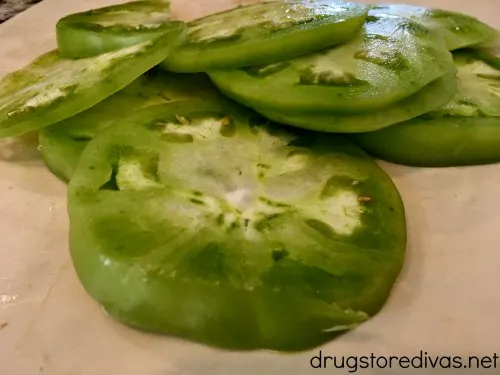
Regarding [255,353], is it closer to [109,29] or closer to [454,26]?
[109,29]

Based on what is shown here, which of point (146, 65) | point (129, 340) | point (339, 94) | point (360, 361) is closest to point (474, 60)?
point (339, 94)

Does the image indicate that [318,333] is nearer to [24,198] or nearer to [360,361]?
[360,361]

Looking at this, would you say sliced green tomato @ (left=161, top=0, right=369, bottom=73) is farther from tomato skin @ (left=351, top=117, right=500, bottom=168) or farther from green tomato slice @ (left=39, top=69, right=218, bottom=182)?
tomato skin @ (left=351, top=117, right=500, bottom=168)

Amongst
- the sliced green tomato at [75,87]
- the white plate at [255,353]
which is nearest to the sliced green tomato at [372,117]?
the white plate at [255,353]

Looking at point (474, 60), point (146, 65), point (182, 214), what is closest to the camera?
point (182, 214)

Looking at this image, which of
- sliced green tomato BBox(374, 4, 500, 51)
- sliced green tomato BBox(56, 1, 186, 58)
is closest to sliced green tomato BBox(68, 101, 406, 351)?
sliced green tomato BBox(56, 1, 186, 58)

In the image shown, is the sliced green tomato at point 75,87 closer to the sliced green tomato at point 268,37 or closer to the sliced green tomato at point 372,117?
the sliced green tomato at point 268,37

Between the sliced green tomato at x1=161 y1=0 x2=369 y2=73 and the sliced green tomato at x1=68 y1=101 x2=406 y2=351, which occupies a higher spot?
the sliced green tomato at x1=161 y1=0 x2=369 y2=73
